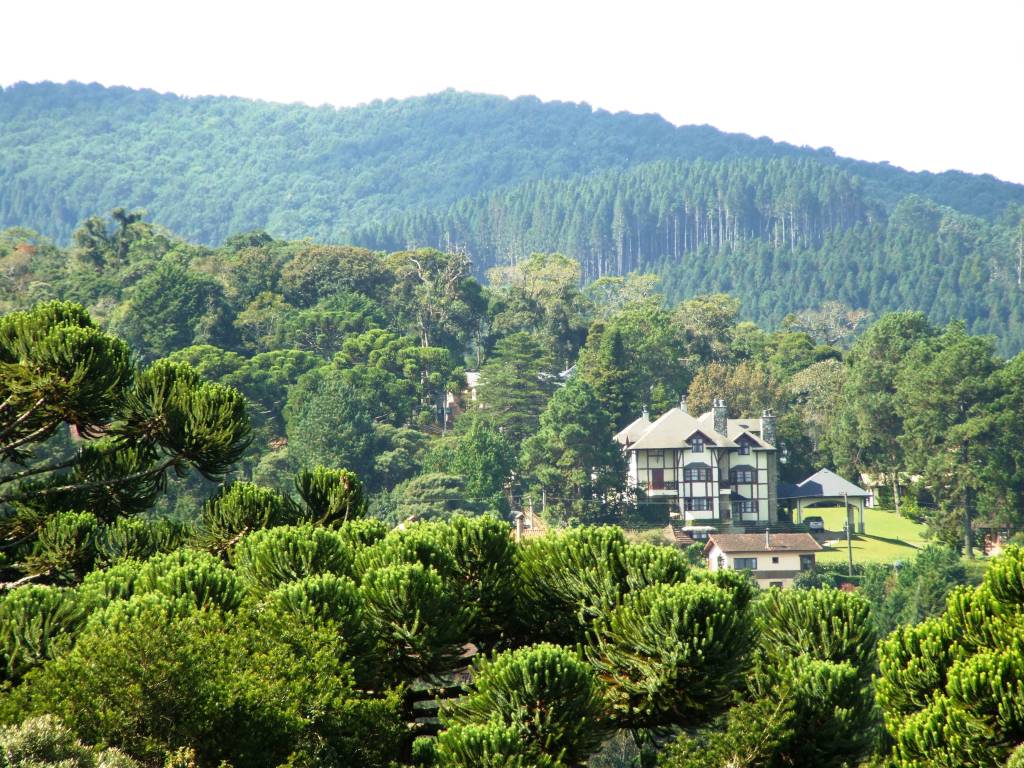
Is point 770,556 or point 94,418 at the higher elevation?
point 94,418

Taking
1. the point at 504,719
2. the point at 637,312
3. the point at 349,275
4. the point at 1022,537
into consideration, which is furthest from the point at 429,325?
the point at 504,719

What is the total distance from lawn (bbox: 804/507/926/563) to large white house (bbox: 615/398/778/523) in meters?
4.34

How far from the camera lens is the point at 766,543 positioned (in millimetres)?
78500

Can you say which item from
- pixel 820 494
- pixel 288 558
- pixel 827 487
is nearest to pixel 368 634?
pixel 288 558

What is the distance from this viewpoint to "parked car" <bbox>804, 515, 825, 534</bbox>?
88875mm

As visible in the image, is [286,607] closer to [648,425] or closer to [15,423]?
[15,423]

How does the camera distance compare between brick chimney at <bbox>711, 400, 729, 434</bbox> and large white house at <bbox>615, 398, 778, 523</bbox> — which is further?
brick chimney at <bbox>711, 400, 729, 434</bbox>

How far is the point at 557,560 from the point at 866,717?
5243 millimetres

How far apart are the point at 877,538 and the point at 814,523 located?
4.58 m

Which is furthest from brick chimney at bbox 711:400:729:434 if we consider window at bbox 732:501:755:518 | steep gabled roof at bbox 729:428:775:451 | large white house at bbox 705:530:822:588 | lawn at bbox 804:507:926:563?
large white house at bbox 705:530:822:588

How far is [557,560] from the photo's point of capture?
894 inches

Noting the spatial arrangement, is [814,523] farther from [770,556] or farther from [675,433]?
[770,556]

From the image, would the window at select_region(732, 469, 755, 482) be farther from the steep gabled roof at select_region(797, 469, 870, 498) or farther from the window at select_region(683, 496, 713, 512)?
the steep gabled roof at select_region(797, 469, 870, 498)

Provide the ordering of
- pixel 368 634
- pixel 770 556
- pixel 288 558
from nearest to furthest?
1. pixel 368 634
2. pixel 288 558
3. pixel 770 556
